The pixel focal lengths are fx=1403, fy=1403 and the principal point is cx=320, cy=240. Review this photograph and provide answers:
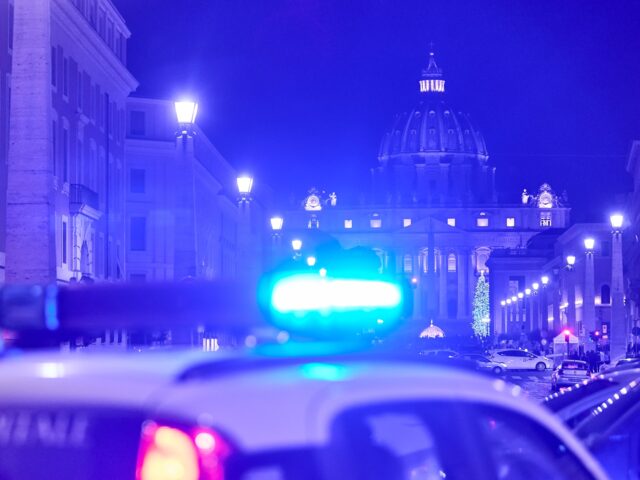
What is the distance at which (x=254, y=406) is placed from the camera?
2420 millimetres

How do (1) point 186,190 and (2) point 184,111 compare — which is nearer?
(2) point 184,111

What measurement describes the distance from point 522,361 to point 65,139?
25082 millimetres

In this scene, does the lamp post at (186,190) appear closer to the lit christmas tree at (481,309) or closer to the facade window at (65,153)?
the facade window at (65,153)

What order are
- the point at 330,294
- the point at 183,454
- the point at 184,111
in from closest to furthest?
the point at 183,454, the point at 330,294, the point at 184,111

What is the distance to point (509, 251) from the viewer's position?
159 metres

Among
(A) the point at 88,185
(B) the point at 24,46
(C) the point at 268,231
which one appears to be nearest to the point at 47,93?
(B) the point at 24,46

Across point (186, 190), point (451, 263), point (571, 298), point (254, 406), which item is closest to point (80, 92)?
point (186, 190)

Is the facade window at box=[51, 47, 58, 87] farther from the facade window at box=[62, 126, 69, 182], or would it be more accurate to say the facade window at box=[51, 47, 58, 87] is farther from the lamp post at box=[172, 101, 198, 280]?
the lamp post at box=[172, 101, 198, 280]

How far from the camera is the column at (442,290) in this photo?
17712cm

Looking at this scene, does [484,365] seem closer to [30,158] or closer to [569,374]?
[30,158]

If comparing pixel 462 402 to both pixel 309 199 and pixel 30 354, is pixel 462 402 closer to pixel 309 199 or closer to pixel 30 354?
pixel 30 354

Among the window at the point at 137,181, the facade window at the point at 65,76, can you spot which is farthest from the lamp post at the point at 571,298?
the facade window at the point at 65,76

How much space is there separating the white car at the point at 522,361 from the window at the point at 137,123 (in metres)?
19.7

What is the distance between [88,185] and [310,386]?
153 ft
